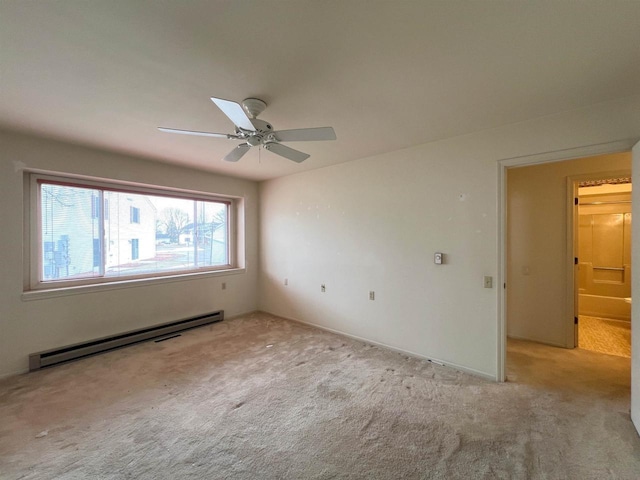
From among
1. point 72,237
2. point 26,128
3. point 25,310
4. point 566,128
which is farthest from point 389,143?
point 25,310

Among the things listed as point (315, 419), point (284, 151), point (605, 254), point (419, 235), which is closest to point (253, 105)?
point (284, 151)

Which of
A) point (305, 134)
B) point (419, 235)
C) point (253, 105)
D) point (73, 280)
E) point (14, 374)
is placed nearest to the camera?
point (305, 134)

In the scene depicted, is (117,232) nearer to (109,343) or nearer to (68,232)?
(68,232)

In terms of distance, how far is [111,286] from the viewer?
3.37 meters

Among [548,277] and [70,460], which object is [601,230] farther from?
[70,460]

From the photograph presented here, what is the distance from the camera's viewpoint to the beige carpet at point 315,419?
161cm

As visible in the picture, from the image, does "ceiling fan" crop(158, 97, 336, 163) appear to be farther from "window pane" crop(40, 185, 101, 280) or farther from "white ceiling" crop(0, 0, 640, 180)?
"window pane" crop(40, 185, 101, 280)

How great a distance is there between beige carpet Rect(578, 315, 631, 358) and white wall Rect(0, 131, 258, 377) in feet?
17.5

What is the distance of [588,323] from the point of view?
4.21 meters

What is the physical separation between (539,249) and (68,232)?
590cm

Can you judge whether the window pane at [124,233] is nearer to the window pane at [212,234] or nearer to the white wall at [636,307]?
the window pane at [212,234]

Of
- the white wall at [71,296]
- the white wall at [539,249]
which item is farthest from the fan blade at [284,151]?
the white wall at [539,249]

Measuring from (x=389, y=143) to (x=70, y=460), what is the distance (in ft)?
12.1

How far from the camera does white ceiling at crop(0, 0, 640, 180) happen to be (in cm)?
124
